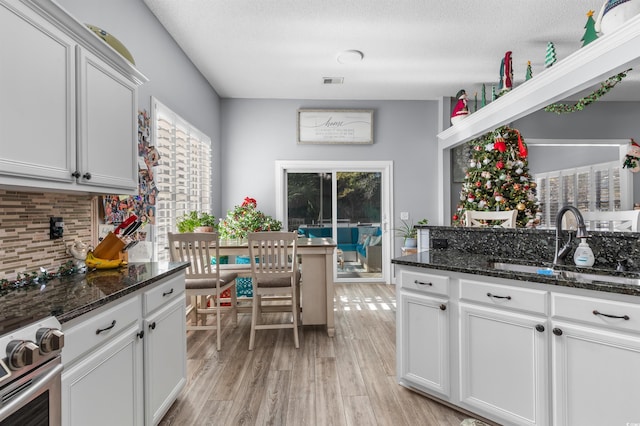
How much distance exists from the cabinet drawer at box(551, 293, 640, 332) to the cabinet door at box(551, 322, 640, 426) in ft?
0.13

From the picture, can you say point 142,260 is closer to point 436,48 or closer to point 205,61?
point 205,61

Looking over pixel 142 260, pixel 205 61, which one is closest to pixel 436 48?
pixel 205 61

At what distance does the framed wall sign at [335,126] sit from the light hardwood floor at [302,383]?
2936mm

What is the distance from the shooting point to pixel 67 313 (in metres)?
1.13

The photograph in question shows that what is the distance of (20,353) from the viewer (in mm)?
887

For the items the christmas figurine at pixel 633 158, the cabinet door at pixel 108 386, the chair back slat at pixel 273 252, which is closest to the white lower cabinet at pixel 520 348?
the chair back slat at pixel 273 252

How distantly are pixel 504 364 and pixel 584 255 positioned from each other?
0.73 meters

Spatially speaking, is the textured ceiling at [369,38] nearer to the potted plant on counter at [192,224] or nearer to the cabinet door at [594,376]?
the potted plant on counter at [192,224]

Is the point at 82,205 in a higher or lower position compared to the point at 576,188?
lower

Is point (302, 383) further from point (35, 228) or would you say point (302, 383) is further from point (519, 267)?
point (35, 228)

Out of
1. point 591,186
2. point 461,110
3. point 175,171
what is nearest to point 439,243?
point 175,171

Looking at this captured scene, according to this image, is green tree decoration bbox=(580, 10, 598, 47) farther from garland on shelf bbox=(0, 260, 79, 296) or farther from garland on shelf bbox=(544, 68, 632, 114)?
garland on shelf bbox=(0, 260, 79, 296)

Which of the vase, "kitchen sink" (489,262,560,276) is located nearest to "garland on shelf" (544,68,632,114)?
"kitchen sink" (489,262,560,276)

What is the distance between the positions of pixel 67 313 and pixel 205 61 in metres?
3.51
